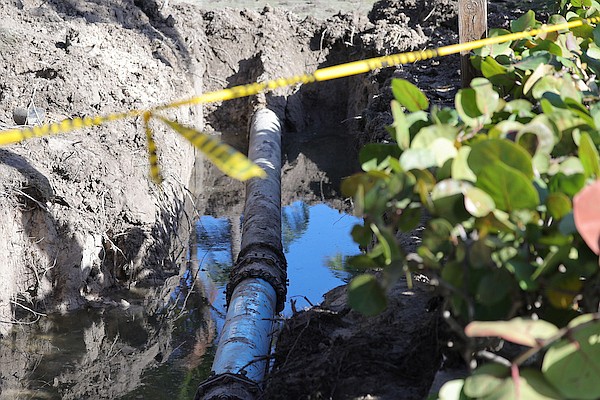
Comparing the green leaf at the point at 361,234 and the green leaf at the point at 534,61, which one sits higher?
the green leaf at the point at 534,61

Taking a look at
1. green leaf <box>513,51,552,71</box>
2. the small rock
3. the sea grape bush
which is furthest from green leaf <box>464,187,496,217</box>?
the small rock

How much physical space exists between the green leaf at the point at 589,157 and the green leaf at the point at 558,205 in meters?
0.11

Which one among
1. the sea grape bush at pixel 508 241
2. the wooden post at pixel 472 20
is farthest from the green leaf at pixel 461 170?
the wooden post at pixel 472 20

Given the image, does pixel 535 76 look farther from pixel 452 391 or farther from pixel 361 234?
pixel 452 391

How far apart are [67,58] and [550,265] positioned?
6.21m

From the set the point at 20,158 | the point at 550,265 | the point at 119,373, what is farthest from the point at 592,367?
the point at 20,158

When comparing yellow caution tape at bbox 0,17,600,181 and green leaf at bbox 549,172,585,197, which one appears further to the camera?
yellow caution tape at bbox 0,17,600,181

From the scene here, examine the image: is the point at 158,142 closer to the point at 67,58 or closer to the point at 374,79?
the point at 67,58

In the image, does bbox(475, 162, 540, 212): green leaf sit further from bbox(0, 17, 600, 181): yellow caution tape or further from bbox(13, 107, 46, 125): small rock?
bbox(13, 107, 46, 125): small rock

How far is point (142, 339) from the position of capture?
5.19 metres

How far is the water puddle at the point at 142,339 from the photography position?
458 centimetres

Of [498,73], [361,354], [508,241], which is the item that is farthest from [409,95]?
[361,354]

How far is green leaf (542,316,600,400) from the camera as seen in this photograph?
4.88 feet

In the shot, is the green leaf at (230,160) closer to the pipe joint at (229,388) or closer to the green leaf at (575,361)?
the green leaf at (575,361)
